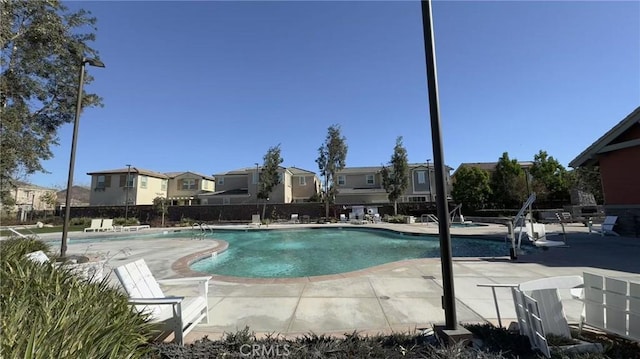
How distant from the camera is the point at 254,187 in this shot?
129ft

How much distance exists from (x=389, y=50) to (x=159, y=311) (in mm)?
8711

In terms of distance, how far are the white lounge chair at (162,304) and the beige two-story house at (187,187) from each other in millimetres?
41085

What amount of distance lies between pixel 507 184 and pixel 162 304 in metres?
35.8

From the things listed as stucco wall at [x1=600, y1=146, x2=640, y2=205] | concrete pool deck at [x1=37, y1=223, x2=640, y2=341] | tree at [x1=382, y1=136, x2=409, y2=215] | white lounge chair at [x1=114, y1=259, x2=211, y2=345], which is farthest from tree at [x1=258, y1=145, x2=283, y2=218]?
white lounge chair at [x1=114, y1=259, x2=211, y2=345]

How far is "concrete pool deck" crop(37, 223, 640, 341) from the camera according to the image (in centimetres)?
421

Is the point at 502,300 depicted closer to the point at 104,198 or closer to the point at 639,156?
the point at 639,156

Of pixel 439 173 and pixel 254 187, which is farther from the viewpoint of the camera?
pixel 254 187

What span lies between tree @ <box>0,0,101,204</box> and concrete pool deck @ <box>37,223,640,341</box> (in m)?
7.84

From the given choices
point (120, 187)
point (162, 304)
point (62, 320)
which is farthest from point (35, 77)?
point (120, 187)

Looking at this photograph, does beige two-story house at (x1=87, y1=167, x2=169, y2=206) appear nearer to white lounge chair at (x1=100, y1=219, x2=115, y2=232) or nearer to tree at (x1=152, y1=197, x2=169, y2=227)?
tree at (x1=152, y1=197, x2=169, y2=227)

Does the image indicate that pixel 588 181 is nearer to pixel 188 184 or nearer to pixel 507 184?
pixel 507 184

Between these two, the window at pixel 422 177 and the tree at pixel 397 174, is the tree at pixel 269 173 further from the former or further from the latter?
the window at pixel 422 177

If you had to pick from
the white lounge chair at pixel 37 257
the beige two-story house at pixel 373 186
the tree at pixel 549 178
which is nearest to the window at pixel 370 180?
the beige two-story house at pixel 373 186

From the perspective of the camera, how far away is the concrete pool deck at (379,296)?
4215 millimetres
